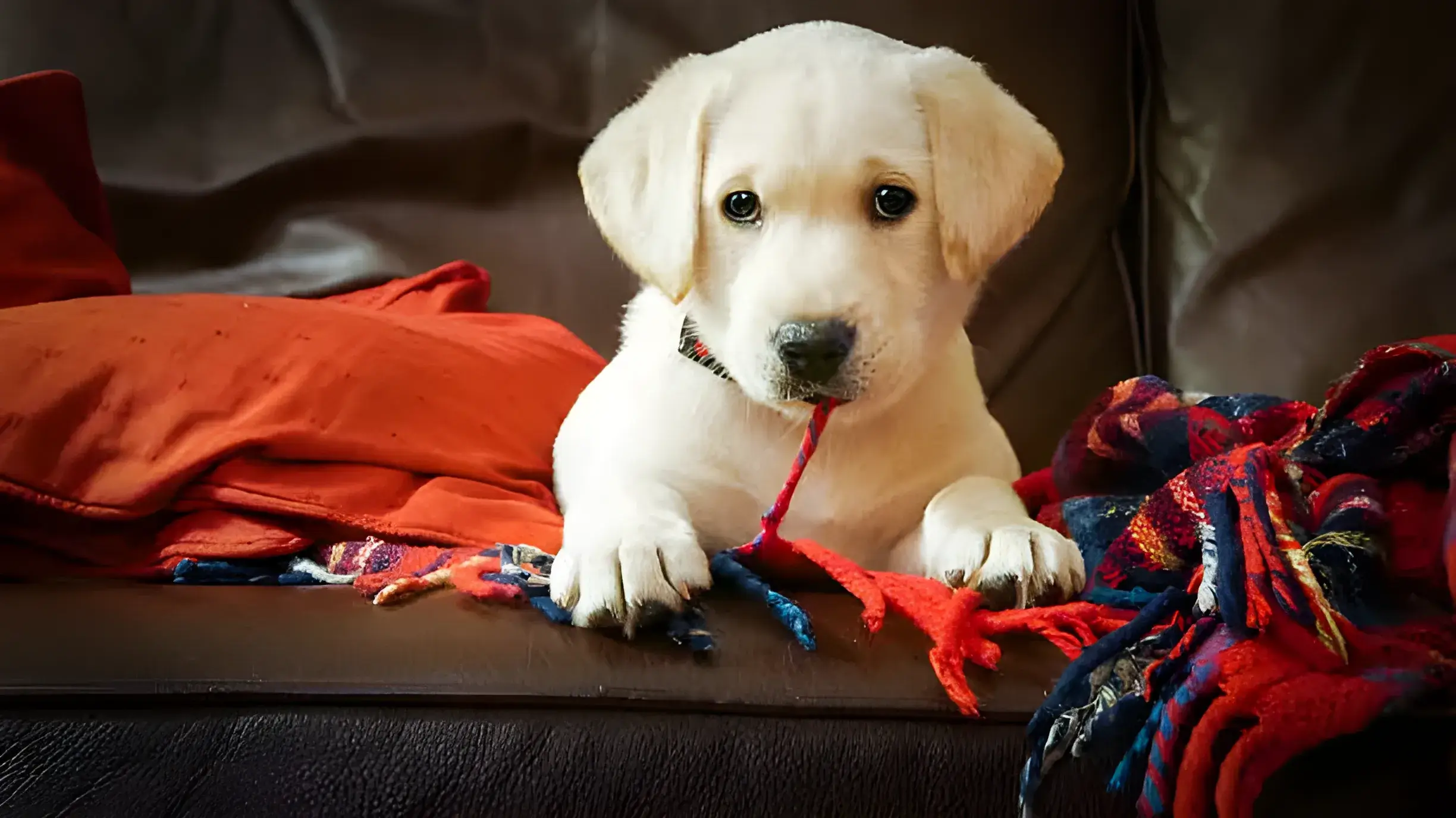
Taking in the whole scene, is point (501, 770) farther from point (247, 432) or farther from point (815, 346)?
point (247, 432)

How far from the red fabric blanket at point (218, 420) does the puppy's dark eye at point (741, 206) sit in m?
0.40

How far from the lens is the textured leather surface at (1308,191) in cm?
142

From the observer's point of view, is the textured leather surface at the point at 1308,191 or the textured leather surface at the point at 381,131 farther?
Result: the textured leather surface at the point at 381,131

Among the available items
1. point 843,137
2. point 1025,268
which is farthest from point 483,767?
point 1025,268

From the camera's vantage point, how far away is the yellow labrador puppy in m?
0.86

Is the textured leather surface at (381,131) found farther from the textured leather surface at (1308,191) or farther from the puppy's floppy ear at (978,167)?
the puppy's floppy ear at (978,167)

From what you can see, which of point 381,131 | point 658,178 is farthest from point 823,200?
point 381,131

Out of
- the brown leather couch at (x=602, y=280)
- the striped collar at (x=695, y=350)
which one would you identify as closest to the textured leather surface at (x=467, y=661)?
the brown leather couch at (x=602, y=280)

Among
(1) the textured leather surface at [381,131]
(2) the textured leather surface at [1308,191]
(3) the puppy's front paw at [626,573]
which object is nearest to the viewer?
(3) the puppy's front paw at [626,573]

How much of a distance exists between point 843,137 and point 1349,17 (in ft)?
3.42

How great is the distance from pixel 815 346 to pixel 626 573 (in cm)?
25

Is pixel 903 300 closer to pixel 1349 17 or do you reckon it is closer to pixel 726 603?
pixel 726 603

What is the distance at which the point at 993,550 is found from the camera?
0.87 metres

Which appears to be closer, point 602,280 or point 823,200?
point 823,200
